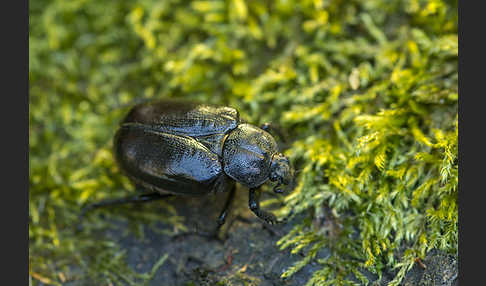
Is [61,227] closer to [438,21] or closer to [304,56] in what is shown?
[304,56]

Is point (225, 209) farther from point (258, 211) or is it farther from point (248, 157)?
point (248, 157)

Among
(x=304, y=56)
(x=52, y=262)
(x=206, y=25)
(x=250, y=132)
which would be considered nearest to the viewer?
(x=250, y=132)

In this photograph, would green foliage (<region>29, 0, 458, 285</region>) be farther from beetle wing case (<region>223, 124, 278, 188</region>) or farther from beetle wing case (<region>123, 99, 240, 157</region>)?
beetle wing case (<region>123, 99, 240, 157</region>)

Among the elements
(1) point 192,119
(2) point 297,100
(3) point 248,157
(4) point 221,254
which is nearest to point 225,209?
(4) point 221,254

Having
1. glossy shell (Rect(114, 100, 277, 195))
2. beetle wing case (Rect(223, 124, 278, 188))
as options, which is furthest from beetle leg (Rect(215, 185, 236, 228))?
beetle wing case (Rect(223, 124, 278, 188))

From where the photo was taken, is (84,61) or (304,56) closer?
(304,56)

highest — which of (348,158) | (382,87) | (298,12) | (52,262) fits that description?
(298,12)

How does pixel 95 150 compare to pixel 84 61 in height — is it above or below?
below

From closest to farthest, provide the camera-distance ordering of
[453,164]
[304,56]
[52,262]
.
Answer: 1. [453,164]
2. [52,262]
3. [304,56]

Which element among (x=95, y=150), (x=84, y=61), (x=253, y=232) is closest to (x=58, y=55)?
(x=84, y=61)
